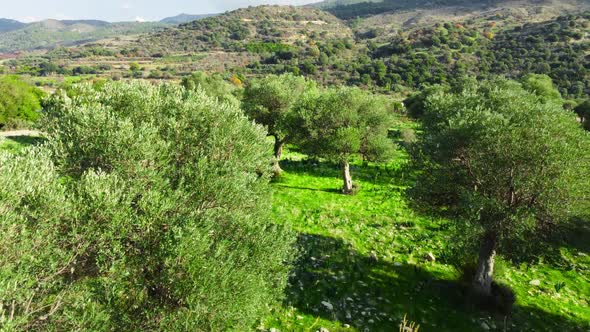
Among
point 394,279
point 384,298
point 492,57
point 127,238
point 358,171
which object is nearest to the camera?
point 127,238

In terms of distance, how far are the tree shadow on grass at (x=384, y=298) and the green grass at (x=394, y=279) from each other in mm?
50

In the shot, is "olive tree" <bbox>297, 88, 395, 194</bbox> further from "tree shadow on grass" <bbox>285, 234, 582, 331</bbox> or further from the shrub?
the shrub

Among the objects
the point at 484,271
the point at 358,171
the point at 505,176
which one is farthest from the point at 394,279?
the point at 358,171

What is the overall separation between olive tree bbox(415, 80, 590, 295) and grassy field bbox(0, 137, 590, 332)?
1772 millimetres

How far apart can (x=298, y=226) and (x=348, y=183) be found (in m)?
9.51

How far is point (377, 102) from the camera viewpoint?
112 feet

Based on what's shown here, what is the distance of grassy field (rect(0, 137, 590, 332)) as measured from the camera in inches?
605

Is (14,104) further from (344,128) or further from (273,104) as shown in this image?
(344,128)

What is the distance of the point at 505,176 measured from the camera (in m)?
15.9

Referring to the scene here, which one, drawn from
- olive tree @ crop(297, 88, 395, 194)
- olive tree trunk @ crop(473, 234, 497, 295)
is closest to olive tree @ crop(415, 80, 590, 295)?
olive tree trunk @ crop(473, 234, 497, 295)

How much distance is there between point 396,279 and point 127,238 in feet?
46.3

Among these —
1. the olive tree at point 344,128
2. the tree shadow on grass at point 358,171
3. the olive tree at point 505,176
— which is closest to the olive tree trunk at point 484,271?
the olive tree at point 505,176

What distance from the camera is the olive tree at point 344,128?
30797 mm

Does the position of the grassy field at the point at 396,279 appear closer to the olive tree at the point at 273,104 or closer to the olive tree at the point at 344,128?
the olive tree at the point at 344,128
